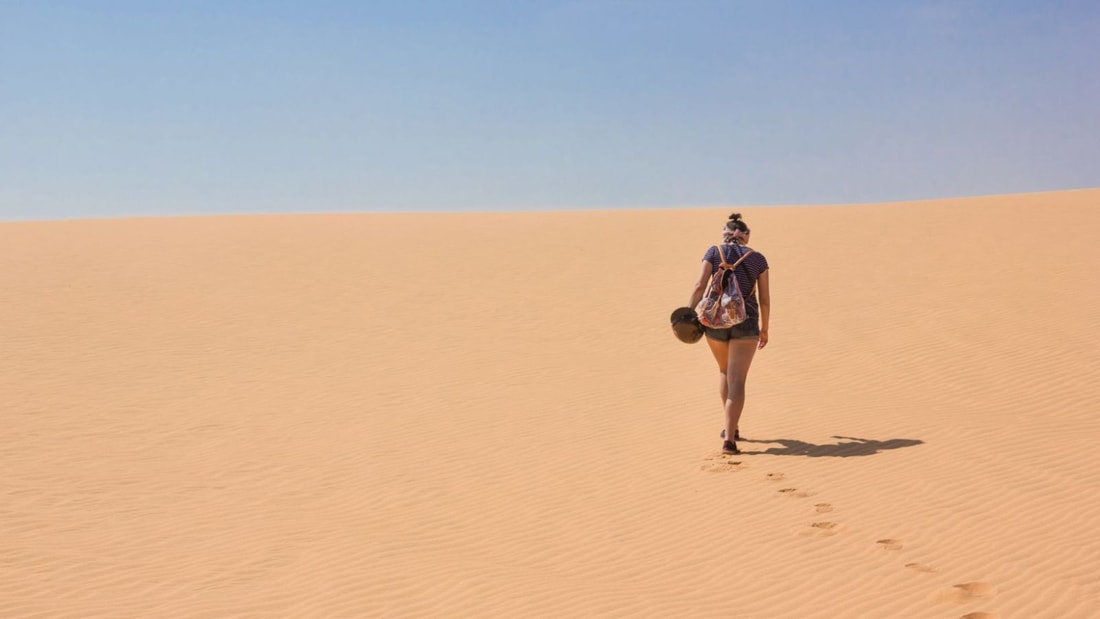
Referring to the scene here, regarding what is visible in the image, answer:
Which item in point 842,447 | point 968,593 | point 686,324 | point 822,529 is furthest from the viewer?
point 842,447

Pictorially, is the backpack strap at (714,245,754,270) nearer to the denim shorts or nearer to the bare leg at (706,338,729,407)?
the denim shorts

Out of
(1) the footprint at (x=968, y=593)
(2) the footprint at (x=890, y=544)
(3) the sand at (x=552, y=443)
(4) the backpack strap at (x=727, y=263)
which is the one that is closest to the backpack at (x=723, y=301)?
(4) the backpack strap at (x=727, y=263)

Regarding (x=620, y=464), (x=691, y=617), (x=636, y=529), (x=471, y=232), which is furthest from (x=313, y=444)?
(x=471, y=232)

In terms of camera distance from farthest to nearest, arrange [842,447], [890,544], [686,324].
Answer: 1. [842,447]
2. [686,324]
3. [890,544]

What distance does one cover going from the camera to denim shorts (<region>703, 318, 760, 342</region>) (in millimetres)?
7973

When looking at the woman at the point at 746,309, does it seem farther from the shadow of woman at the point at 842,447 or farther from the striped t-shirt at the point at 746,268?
the shadow of woman at the point at 842,447

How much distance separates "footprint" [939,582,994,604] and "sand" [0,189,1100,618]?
2 cm

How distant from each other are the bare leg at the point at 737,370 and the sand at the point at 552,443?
0.50 meters

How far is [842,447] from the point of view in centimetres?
833

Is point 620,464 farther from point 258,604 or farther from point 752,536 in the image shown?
point 258,604

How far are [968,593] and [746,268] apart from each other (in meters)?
3.67

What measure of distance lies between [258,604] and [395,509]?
223 centimetres

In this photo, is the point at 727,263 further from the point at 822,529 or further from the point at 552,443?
the point at 552,443

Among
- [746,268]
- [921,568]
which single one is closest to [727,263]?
[746,268]
